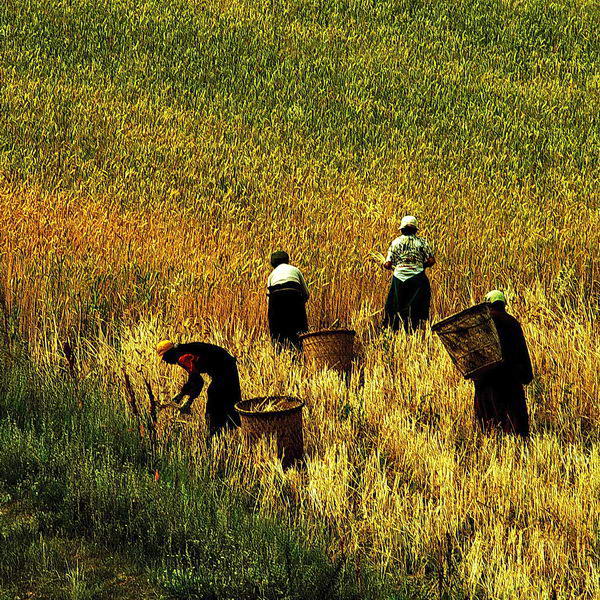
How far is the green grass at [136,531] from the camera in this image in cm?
414

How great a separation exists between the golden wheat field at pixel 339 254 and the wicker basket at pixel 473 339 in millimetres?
520

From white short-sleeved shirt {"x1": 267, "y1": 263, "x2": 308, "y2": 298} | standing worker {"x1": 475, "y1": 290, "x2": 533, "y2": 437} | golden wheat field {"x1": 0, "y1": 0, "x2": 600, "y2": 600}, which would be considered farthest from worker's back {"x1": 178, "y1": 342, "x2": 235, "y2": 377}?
white short-sleeved shirt {"x1": 267, "y1": 263, "x2": 308, "y2": 298}

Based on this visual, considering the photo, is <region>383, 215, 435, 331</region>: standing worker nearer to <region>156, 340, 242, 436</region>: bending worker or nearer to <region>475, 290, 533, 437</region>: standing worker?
<region>475, 290, 533, 437</region>: standing worker

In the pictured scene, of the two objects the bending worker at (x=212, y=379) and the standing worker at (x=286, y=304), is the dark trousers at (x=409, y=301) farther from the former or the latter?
the bending worker at (x=212, y=379)

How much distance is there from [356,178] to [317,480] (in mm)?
10152

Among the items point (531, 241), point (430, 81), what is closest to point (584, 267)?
point (531, 241)

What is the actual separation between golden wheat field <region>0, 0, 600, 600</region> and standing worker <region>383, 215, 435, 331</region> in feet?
1.28

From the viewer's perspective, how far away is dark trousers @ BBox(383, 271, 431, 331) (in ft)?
28.1

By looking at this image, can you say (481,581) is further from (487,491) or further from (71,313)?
(71,313)

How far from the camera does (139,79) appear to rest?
20.5m

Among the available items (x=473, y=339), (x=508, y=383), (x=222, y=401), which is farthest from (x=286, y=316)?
(x=508, y=383)

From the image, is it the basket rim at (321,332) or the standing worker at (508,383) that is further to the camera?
the basket rim at (321,332)

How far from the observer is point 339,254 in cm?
1033

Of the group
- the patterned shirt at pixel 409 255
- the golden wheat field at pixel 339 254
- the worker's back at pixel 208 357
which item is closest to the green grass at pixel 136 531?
the golden wheat field at pixel 339 254
